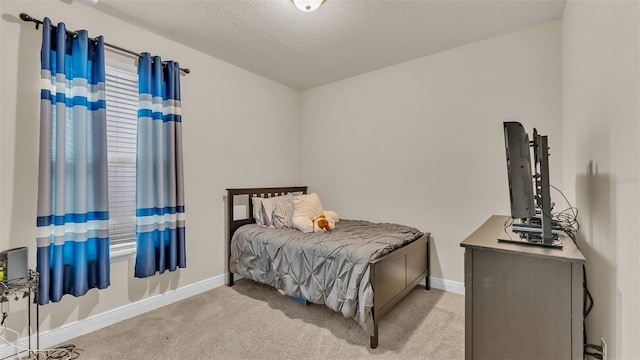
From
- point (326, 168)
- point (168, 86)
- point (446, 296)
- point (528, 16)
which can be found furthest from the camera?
point (326, 168)

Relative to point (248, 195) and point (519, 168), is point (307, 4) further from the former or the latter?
→ point (248, 195)

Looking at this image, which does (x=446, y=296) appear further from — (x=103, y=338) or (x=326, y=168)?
(x=103, y=338)

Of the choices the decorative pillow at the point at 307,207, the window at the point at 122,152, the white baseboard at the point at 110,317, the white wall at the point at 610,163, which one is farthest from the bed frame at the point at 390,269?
the white wall at the point at 610,163

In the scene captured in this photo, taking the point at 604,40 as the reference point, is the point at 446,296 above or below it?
below

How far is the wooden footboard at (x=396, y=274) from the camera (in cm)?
206

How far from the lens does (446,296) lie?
9.33ft

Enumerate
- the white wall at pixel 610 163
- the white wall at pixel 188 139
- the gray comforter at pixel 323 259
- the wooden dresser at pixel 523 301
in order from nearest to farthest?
1. the white wall at pixel 610 163
2. the wooden dresser at pixel 523 301
3. the white wall at pixel 188 139
4. the gray comforter at pixel 323 259

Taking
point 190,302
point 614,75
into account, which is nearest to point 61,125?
point 190,302

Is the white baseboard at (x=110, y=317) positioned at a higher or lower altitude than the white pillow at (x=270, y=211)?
lower

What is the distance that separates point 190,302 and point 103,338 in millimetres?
717

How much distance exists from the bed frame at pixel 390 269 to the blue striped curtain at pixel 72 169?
4.10 feet

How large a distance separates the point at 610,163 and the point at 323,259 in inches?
70.5

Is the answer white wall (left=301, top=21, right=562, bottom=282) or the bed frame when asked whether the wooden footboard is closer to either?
the bed frame

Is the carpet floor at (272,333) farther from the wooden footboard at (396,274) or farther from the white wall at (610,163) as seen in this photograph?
the white wall at (610,163)
